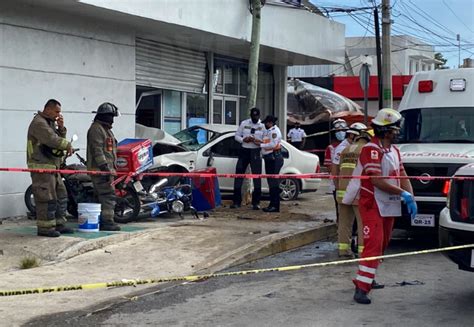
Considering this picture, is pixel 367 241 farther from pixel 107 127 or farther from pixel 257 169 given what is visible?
pixel 257 169

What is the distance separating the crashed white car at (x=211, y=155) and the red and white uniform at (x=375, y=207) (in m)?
Result: 5.70

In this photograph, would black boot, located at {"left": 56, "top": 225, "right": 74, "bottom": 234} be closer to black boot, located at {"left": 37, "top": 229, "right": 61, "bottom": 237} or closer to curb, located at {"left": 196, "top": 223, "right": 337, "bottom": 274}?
black boot, located at {"left": 37, "top": 229, "right": 61, "bottom": 237}

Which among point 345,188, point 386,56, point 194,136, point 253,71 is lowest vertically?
point 345,188

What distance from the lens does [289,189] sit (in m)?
15.8

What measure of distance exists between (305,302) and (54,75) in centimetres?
707

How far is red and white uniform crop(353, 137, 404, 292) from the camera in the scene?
6805mm

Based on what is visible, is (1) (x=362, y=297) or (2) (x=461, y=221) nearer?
(2) (x=461, y=221)

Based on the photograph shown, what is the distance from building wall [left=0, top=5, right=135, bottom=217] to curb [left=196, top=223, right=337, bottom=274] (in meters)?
4.29

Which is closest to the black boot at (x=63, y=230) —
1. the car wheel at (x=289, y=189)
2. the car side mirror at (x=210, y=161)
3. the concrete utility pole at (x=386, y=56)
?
the car side mirror at (x=210, y=161)

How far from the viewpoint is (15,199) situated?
11.6 meters

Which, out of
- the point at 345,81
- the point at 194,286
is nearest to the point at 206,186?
the point at 194,286

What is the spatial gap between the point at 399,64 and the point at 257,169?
37.8 m

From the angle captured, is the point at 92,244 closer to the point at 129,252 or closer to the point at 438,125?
the point at 129,252

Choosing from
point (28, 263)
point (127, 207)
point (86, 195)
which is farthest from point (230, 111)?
point (28, 263)
